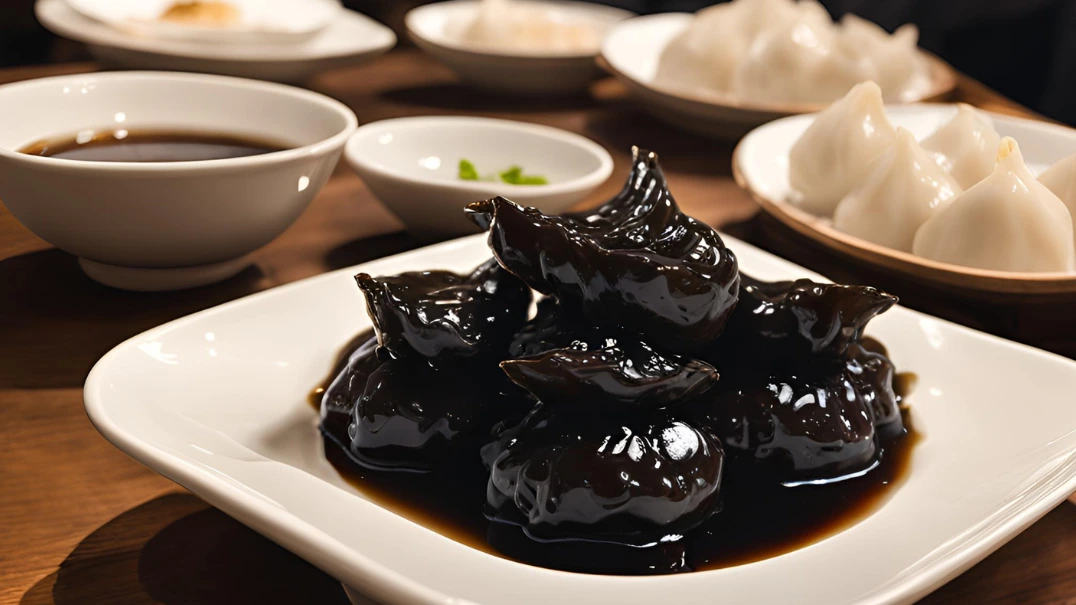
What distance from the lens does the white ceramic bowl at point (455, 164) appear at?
97cm

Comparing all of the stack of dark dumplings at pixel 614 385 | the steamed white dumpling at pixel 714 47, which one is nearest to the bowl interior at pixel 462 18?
the steamed white dumpling at pixel 714 47

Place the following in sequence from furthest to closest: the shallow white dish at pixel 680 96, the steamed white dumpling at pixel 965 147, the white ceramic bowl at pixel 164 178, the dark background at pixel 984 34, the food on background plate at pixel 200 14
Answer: the dark background at pixel 984 34, the food on background plate at pixel 200 14, the shallow white dish at pixel 680 96, the steamed white dumpling at pixel 965 147, the white ceramic bowl at pixel 164 178

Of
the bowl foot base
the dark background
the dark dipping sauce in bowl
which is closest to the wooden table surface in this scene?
the bowl foot base

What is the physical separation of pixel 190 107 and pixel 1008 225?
31.4 inches

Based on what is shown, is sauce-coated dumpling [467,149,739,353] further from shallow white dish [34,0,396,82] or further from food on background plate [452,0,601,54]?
food on background plate [452,0,601,54]

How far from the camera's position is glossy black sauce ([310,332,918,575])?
19.7 inches

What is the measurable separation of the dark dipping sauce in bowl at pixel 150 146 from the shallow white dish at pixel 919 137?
1.67 ft

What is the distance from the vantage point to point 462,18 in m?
1.82

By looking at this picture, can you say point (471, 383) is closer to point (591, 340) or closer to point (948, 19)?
point (591, 340)

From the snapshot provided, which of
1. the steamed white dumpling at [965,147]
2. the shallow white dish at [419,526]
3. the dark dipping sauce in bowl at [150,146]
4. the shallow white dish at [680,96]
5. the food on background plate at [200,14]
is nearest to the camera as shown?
the shallow white dish at [419,526]

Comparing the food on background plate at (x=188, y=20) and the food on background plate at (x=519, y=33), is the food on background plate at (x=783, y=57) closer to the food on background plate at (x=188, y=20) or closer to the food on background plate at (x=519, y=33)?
the food on background plate at (x=519, y=33)

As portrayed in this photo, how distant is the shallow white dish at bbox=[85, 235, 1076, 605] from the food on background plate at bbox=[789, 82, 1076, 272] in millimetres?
155

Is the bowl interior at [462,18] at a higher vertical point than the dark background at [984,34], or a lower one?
higher

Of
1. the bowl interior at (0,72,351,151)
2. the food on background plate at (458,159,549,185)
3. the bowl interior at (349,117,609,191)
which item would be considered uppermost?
the bowl interior at (0,72,351,151)
